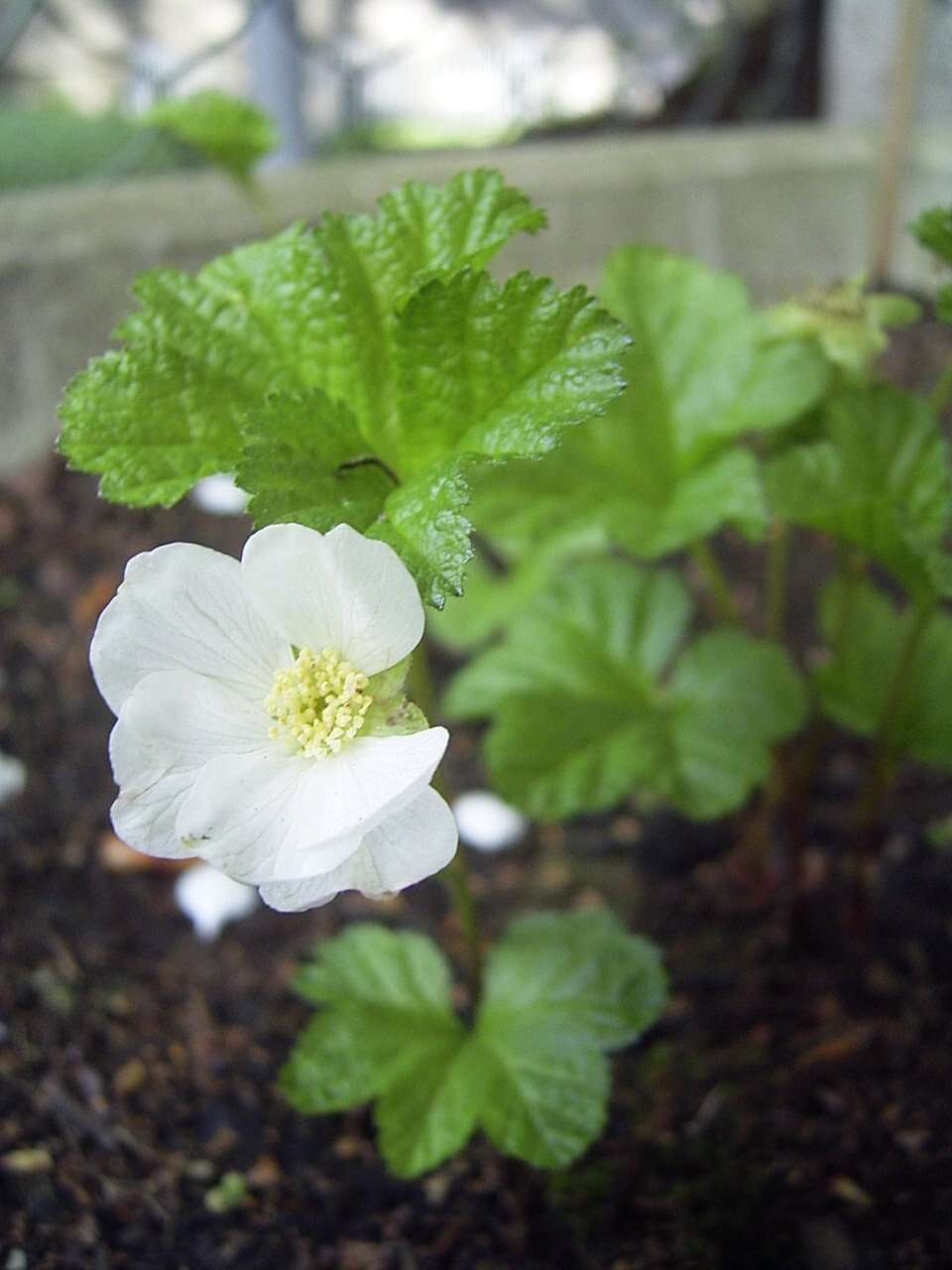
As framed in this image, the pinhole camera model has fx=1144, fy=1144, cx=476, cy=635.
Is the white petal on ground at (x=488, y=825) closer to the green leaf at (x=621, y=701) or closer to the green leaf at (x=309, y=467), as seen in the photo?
the green leaf at (x=621, y=701)

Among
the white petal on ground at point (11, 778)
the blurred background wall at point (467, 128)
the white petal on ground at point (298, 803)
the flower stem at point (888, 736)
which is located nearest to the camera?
the white petal on ground at point (298, 803)

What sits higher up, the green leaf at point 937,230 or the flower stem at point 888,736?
the green leaf at point 937,230

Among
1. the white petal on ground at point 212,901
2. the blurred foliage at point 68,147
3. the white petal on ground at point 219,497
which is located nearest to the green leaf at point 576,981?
the white petal on ground at point 212,901

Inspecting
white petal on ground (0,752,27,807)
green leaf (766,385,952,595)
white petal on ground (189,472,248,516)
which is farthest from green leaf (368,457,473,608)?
white petal on ground (189,472,248,516)

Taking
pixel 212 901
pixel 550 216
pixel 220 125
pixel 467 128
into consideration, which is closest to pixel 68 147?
pixel 467 128

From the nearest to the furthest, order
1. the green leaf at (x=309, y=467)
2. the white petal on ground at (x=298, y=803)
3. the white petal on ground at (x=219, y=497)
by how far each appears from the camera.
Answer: the white petal on ground at (x=298, y=803) < the green leaf at (x=309, y=467) < the white petal on ground at (x=219, y=497)

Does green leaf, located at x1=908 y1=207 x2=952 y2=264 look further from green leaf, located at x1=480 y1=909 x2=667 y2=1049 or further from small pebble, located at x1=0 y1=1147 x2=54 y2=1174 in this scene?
small pebble, located at x1=0 y1=1147 x2=54 y2=1174

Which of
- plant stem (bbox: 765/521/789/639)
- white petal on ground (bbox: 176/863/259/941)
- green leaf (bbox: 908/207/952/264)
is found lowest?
white petal on ground (bbox: 176/863/259/941)
